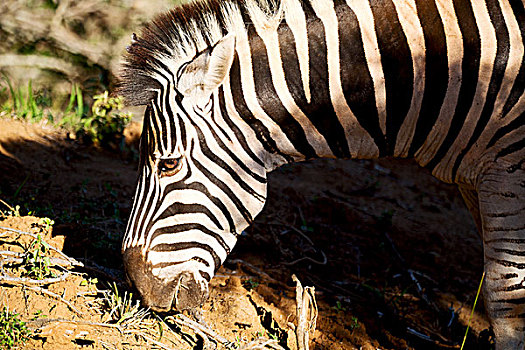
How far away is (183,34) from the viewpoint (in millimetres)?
3117

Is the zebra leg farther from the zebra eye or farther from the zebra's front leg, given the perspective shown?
the zebra eye

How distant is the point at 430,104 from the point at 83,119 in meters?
4.52

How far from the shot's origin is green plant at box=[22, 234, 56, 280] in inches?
134

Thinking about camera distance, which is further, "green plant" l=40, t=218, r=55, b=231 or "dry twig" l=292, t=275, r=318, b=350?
"green plant" l=40, t=218, r=55, b=231

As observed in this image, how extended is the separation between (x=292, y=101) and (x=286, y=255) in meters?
1.92

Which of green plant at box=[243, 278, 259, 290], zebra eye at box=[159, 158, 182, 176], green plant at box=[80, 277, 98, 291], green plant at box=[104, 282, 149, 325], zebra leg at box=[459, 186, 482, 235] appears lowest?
green plant at box=[243, 278, 259, 290]

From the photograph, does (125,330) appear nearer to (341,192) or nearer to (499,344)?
(499,344)

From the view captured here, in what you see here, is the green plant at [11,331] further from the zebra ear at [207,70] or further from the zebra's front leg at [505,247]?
the zebra's front leg at [505,247]

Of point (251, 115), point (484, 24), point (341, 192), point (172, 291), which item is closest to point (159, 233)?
point (172, 291)

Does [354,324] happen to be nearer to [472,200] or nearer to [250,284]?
[250,284]

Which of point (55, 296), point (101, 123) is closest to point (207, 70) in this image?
point (55, 296)

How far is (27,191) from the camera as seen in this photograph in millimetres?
4812

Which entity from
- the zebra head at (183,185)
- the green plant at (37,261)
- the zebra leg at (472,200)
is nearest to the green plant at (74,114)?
the green plant at (37,261)

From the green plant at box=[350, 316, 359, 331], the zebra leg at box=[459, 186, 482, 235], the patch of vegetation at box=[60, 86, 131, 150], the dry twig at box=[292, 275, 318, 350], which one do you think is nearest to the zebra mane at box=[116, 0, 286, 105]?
the dry twig at box=[292, 275, 318, 350]
